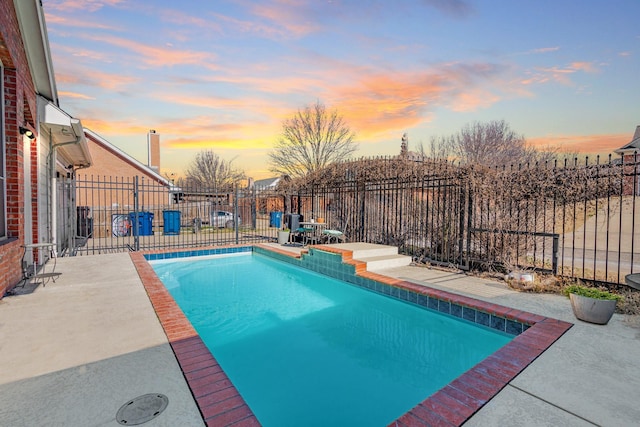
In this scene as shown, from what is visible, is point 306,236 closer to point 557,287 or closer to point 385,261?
point 385,261

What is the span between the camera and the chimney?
30.2 metres

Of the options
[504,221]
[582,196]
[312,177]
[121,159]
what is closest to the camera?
[582,196]

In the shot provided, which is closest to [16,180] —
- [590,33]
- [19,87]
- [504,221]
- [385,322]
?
[19,87]

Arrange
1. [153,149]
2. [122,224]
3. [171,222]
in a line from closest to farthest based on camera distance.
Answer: [122,224]
[171,222]
[153,149]

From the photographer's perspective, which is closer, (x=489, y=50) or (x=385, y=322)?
(x=385, y=322)

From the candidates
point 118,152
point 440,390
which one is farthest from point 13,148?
point 118,152

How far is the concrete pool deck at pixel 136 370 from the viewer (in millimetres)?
2062

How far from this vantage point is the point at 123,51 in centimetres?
811

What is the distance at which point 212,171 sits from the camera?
33031mm

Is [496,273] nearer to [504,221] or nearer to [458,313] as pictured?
[504,221]

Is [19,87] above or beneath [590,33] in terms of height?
beneath

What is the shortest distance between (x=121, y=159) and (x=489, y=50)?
25.3 m

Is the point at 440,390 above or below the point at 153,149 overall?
below

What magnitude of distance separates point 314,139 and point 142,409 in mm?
24985
